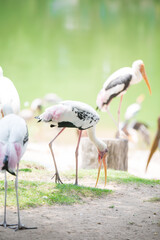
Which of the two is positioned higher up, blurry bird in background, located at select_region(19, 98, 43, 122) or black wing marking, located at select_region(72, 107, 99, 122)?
black wing marking, located at select_region(72, 107, 99, 122)

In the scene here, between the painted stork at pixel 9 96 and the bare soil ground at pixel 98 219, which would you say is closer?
the bare soil ground at pixel 98 219

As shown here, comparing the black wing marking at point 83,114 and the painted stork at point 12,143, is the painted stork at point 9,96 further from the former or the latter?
the painted stork at point 12,143

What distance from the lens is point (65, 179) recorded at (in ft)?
19.2

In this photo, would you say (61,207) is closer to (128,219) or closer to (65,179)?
(128,219)

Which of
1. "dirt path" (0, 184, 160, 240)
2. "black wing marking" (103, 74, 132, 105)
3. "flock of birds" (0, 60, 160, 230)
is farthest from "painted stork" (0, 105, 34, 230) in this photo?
"black wing marking" (103, 74, 132, 105)

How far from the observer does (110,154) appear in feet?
23.9

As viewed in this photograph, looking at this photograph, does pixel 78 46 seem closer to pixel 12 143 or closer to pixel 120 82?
pixel 120 82

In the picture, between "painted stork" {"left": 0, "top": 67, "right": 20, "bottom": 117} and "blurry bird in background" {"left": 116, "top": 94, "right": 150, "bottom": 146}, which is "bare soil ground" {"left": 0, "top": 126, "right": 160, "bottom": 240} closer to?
"painted stork" {"left": 0, "top": 67, "right": 20, "bottom": 117}

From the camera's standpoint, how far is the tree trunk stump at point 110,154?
725cm

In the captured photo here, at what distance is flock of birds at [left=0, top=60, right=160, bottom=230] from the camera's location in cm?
344

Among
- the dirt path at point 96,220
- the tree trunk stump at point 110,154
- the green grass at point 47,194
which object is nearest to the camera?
the dirt path at point 96,220

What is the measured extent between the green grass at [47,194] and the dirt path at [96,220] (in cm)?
12

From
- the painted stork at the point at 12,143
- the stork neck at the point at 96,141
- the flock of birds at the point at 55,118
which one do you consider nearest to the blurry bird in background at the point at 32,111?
the flock of birds at the point at 55,118

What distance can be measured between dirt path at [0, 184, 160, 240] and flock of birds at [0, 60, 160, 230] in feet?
0.74
